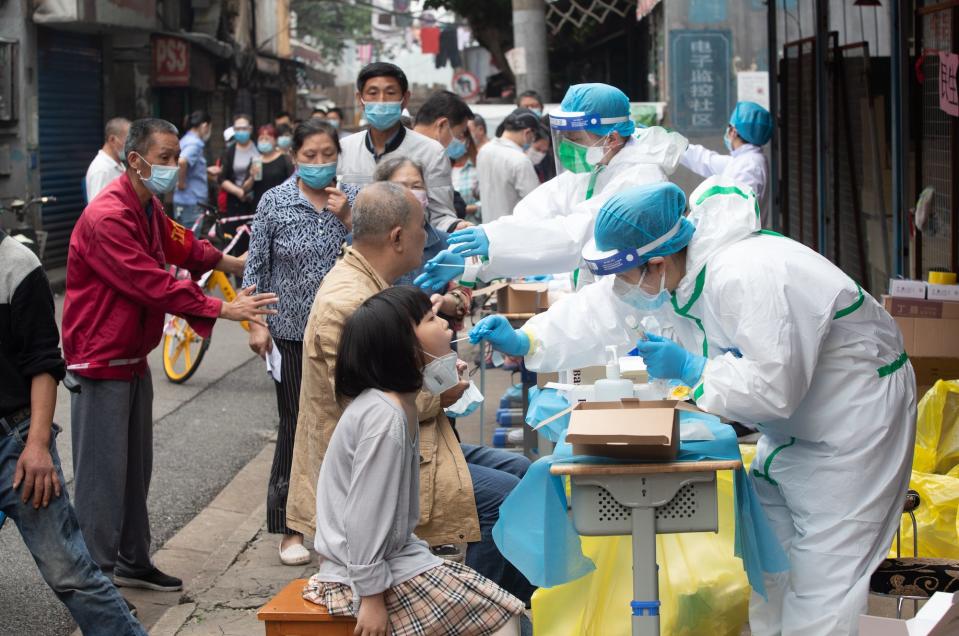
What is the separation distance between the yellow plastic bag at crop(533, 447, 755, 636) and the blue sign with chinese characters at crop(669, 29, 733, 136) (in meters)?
11.0

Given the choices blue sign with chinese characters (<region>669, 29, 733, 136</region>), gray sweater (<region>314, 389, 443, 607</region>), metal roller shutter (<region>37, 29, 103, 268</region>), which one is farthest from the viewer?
metal roller shutter (<region>37, 29, 103, 268</region>)

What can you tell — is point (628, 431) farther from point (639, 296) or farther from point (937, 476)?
point (937, 476)

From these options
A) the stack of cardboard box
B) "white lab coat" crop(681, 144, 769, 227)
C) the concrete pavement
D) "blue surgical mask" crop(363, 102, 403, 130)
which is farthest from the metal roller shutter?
the stack of cardboard box

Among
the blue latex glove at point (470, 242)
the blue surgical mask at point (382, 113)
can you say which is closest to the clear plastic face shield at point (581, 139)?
the blue surgical mask at point (382, 113)

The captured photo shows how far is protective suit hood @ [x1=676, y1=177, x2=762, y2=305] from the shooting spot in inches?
160

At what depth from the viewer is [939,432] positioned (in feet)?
19.1

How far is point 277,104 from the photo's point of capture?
35.8m

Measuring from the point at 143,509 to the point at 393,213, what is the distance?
1961mm

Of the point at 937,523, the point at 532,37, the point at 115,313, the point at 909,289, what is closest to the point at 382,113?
the point at 115,313

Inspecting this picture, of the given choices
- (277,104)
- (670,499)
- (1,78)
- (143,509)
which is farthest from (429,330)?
(277,104)

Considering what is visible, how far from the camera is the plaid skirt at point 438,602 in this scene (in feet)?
11.8

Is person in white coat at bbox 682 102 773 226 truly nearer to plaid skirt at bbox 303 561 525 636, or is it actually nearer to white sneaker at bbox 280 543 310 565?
white sneaker at bbox 280 543 310 565

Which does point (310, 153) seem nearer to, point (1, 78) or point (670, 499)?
point (670, 499)

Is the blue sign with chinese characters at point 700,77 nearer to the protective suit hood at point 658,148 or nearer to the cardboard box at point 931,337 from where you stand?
Answer: the protective suit hood at point 658,148
